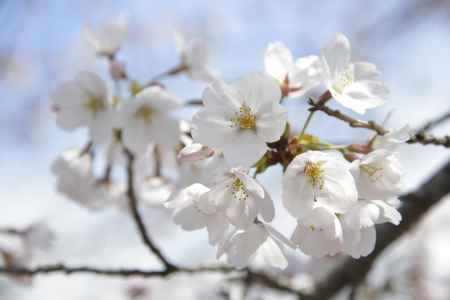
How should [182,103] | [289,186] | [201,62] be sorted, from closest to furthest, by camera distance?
[289,186] < [182,103] < [201,62]

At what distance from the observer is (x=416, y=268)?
12.8 ft

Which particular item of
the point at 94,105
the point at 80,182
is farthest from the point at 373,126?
the point at 80,182

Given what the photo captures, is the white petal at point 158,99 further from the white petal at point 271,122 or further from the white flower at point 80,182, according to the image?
the white petal at point 271,122

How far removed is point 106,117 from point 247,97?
838mm

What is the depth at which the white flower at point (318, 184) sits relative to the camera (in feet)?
3.75

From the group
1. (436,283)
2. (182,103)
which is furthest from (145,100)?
(436,283)

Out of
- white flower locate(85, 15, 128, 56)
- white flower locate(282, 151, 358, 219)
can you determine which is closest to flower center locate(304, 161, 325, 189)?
white flower locate(282, 151, 358, 219)

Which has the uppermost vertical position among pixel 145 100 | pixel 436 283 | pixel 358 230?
pixel 358 230

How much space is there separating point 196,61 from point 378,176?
3.96 ft

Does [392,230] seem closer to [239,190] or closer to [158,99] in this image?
[158,99]

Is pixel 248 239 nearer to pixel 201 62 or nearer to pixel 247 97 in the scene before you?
pixel 247 97

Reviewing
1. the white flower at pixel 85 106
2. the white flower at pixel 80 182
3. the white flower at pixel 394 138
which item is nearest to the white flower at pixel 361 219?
the white flower at pixel 394 138

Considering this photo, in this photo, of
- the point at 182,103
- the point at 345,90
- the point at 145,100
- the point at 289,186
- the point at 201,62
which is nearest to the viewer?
the point at 289,186

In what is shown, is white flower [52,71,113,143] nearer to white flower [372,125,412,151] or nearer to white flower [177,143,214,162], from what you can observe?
white flower [177,143,214,162]
